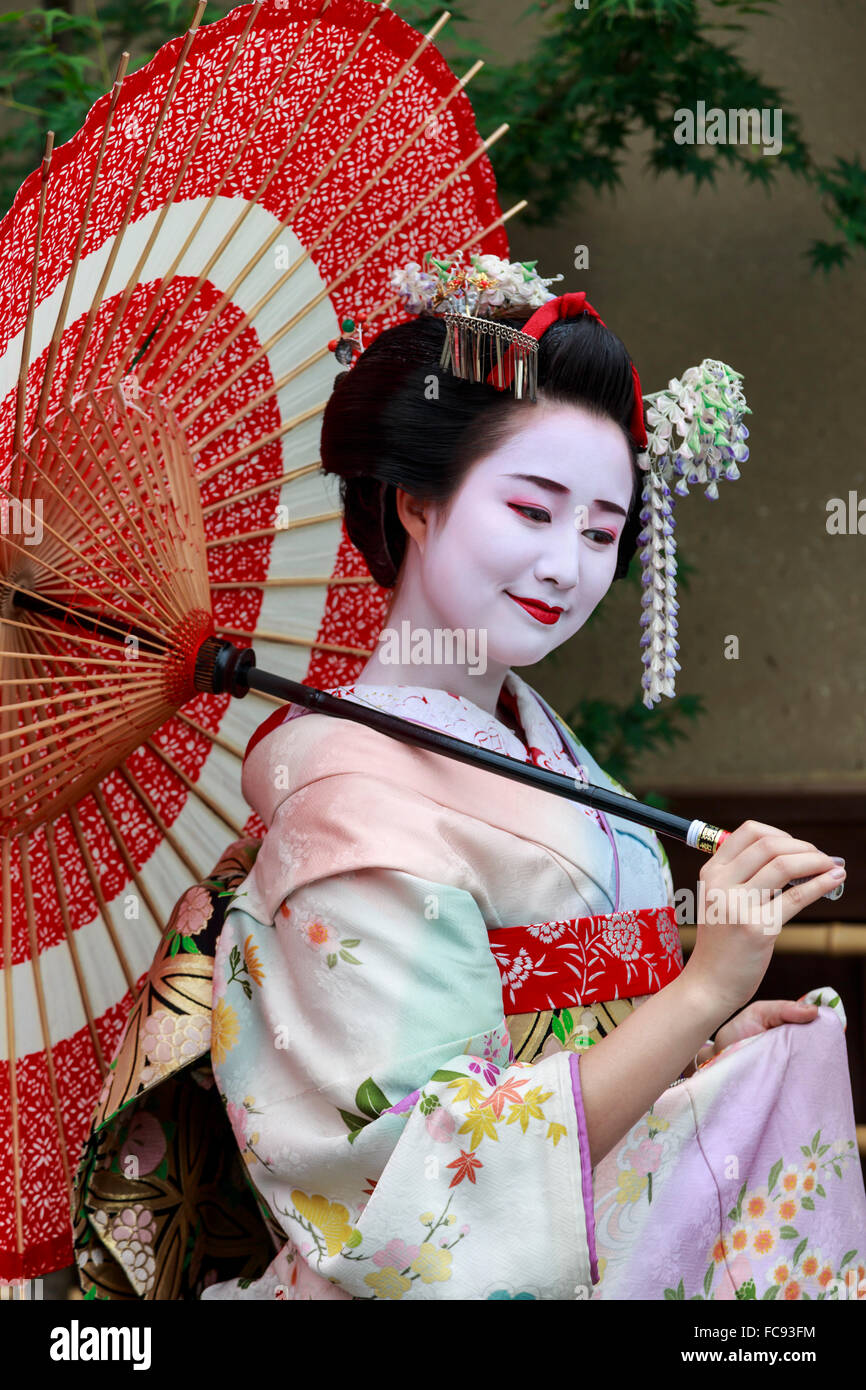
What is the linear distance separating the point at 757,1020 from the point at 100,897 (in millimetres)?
794

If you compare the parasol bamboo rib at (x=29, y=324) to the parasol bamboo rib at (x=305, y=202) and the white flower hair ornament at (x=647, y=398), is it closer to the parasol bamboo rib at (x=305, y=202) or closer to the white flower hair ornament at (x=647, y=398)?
the parasol bamboo rib at (x=305, y=202)

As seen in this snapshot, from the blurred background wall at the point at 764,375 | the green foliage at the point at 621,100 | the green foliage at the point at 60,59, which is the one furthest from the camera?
the blurred background wall at the point at 764,375

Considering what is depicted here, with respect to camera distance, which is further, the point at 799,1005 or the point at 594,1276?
the point at 799,1005

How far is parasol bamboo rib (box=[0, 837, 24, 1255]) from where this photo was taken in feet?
5.38

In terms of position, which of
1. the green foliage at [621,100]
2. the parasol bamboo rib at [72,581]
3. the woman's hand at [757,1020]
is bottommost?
the woman's hand at [757,1020]

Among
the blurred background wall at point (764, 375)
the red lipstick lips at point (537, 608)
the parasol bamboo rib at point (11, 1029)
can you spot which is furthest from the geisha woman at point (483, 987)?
the blurred background wall at point (764, 375)

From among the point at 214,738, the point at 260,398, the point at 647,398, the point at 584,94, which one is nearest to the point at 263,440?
the point at 260,398

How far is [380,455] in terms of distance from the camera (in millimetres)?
1711

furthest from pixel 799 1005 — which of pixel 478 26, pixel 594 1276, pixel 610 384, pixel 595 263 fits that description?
pixel 478 26

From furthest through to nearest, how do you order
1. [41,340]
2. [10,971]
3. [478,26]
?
[478,26], [10,971], [41,340]

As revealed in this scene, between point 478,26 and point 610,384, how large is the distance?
2.11m

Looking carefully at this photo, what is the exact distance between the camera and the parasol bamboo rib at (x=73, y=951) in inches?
68.9

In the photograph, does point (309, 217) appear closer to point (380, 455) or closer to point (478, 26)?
point (380, 455)

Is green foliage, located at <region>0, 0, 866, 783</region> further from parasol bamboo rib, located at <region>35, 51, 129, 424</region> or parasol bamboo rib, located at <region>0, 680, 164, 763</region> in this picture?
parasol bamboo rib, located at <region>0, 680, 164, 763</region>
